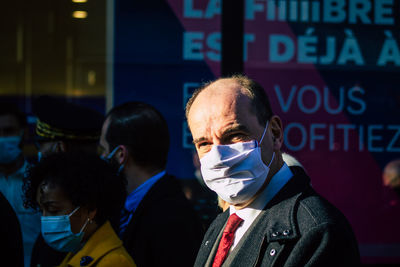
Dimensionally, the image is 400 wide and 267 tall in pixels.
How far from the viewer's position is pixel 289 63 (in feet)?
14.9

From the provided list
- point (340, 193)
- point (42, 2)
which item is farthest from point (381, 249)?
point (42, 2)

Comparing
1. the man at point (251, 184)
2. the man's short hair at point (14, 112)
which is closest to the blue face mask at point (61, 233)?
the man at point (251, 184)

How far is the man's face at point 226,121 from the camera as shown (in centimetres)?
197

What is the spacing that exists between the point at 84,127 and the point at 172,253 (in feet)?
4.19

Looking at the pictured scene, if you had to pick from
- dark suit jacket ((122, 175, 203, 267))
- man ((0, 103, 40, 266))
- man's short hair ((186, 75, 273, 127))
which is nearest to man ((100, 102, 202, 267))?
dark suit jacket ((122, 175, 203, 267))

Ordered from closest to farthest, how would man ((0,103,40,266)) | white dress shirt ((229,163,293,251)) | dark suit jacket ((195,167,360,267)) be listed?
dark suit jacket ((195,167,360,267))
white dress shirt ((229,163,293,251))
man ((0,103,40,266))

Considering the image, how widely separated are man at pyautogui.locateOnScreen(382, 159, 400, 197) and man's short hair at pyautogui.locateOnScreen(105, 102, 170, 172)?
217cm

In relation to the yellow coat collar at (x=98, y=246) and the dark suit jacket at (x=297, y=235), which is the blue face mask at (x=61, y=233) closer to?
the yellow coat collar at (x=98, y=246)

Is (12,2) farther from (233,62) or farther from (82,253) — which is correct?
(82,253)

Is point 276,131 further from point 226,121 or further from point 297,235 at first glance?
point 297,235

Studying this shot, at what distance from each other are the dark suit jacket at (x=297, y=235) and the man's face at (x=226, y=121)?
21 centimetres

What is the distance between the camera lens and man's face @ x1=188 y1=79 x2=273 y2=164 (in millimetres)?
1967

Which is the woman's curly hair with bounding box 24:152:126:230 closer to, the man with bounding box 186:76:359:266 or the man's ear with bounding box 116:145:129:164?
the man's ear with bounding box 116:145:129:164

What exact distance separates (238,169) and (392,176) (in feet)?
9.56
